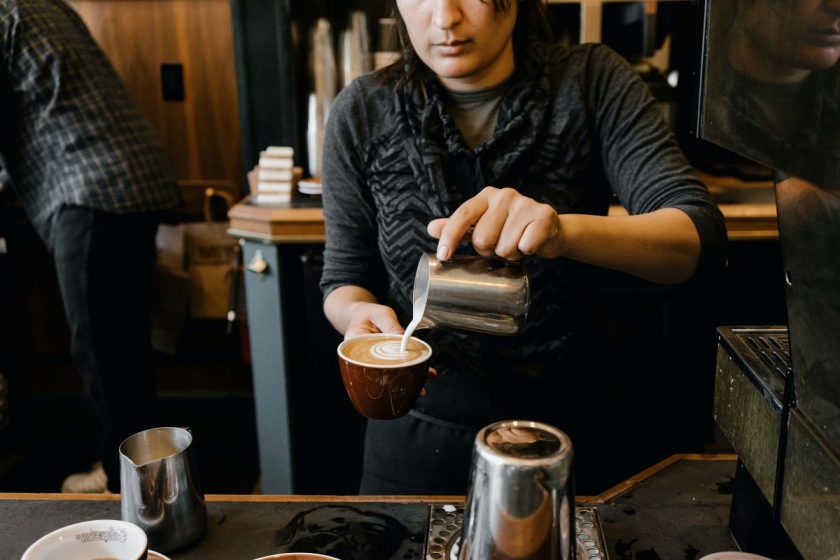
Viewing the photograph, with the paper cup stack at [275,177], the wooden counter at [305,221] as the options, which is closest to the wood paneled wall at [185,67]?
the paper cup stack at [275,177]

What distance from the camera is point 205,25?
3205 millimetres

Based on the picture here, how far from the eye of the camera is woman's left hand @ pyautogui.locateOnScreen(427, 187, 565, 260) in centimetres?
101

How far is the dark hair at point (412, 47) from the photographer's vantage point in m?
1.42

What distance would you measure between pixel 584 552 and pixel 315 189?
1.79 meters

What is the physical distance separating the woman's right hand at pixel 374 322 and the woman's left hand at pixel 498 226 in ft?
0.76

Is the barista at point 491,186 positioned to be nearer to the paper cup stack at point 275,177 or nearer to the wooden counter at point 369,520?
the wooden counter at point 369,520

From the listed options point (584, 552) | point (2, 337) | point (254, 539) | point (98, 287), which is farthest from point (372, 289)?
point (2, 337)

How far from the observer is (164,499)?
0.95 m

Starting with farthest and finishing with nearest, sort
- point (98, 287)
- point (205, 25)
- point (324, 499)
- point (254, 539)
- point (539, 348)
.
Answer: point (205, 25) → point (98, 287) → point (539, 348) → point (324, 499) → point (254, 539)

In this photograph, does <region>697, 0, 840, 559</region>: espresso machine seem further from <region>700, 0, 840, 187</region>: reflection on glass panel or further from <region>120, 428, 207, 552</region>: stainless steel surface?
<region>120, 428, 207, 552</region>: stainless steel surface

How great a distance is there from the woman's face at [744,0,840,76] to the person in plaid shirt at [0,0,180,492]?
7.10 feet

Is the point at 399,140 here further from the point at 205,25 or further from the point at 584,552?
the point at 205,25

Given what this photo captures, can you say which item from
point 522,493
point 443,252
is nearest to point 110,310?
point 443,252

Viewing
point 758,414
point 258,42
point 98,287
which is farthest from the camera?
point 258,42
